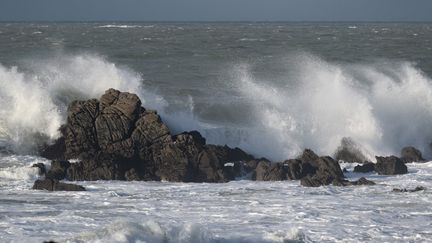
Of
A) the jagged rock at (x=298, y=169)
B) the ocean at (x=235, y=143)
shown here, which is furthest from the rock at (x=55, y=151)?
the jagged rock at (x=298, y=169)

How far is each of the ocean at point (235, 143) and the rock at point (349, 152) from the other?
0.12 metres

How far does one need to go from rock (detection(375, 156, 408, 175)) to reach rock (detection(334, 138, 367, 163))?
2204mm

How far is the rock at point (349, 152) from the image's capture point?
2325cm

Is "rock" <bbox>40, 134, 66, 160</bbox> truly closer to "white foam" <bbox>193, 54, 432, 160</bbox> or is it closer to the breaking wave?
the breaking wave

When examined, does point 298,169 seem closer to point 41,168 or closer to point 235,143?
point 235,143

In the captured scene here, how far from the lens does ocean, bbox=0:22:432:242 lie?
1439cm

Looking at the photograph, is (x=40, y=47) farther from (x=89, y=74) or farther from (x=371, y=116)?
(x=371, y=116)

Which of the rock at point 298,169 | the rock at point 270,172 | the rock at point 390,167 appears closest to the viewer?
the rock at point 270,172

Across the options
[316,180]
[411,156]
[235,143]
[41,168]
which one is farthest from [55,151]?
[411,156]

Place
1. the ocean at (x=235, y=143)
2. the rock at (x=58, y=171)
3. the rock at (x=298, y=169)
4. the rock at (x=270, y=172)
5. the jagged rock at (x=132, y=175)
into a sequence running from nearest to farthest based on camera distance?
the ocean at (x=235, y=143) → the jagged rock at (x=132, y=175) → the rock at (x=58, y=171) → the rock at (x=270, y=172) → the rock at (x=298, y=169)

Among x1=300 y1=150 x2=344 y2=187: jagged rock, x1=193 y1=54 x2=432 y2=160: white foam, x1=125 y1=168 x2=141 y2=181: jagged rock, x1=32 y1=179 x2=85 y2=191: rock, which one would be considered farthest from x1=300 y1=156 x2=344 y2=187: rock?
x1=32 y1=179 x2=85 y2=191: rock

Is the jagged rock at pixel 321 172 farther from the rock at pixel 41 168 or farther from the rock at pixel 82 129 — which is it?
the rock at pixel 41 168

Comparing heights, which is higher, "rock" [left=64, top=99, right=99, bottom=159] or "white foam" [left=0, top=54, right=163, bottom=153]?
"white foam" [left=0, top=54, right=163, bottom=153]

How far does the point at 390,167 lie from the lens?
20484 millimetres
